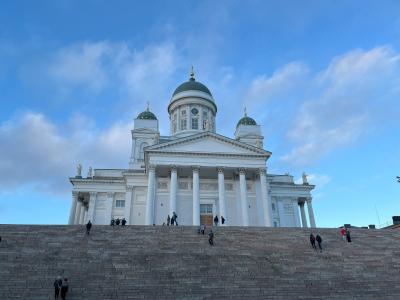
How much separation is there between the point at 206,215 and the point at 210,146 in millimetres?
6803

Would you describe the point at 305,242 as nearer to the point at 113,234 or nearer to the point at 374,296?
the point at 374,296

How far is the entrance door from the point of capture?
34.9 meters

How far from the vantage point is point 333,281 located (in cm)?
1587

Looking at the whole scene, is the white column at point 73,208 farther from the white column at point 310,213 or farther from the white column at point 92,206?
the white column at point 310,213

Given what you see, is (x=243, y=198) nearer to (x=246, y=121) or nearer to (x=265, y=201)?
(x=265, y=201)

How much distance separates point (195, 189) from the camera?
3312cm

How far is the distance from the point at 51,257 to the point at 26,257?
1.16 m

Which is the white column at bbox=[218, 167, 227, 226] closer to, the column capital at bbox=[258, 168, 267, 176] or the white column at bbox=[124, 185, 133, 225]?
the column capital at bbox=[258, 168, 267, 176]

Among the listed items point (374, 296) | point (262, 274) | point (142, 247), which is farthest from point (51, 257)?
point (374, 296)

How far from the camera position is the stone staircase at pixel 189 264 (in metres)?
14.4

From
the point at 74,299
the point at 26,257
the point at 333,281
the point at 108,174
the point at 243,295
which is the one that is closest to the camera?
the point at 74,299

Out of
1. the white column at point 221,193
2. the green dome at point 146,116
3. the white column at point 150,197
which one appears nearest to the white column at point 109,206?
the white column at point 150,197

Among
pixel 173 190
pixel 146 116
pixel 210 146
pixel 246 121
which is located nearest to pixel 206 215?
pixel 173 190

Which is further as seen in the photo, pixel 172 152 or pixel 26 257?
pixel 172 152
